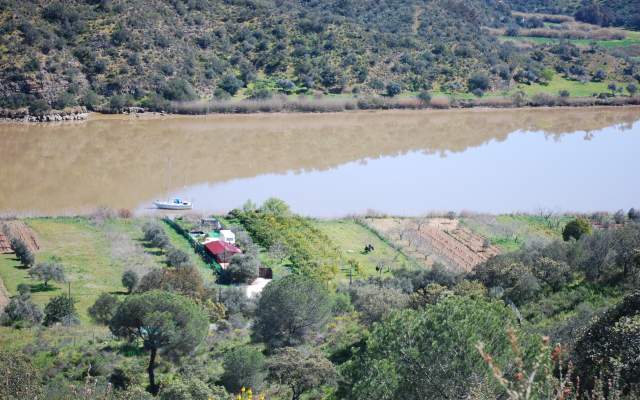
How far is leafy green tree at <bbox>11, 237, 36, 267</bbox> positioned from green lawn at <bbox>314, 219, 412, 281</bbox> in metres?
8.50

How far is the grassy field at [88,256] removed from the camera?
2216 centimetres

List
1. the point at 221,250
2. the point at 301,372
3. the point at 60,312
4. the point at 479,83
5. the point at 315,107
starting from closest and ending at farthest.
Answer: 1. the point at 301,372
2. the point at 60,312
3. the point at 221,250
4. the point at 315,107
5. the point at 479,83

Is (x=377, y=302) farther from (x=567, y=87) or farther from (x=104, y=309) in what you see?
(x=567, y=87)

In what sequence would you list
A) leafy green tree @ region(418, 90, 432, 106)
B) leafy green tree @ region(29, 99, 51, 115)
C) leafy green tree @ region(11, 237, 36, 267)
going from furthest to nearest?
leafy green tree @ region(418, 90, 432, 106), leafy green tree @ region(29, 99, 51, 115), leafy green tree @ region(11, 237, 36, 267)

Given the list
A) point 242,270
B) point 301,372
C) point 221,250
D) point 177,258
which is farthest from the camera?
point 221,250

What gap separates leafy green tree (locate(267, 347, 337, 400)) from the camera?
14773mm

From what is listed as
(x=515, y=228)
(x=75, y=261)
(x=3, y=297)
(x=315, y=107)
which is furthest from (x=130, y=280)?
(x=315, y=107)

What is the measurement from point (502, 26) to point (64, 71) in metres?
50.4

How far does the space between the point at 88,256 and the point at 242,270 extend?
4.94m

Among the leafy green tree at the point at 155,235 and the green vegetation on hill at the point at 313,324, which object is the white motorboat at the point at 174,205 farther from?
the leafy green tree at the point at 155,235

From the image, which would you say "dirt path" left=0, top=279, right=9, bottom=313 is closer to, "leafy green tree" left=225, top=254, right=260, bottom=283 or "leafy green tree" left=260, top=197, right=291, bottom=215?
→ "leafy green tree" left=225, top=254, right=260, bottom=283

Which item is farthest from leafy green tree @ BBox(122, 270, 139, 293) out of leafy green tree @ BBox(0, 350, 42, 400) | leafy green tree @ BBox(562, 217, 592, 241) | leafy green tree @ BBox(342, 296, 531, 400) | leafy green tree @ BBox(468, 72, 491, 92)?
leafy green tree @ BBox(468, 72, 491, 92)

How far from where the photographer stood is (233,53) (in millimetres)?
57188

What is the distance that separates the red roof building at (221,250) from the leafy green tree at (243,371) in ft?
29.8
